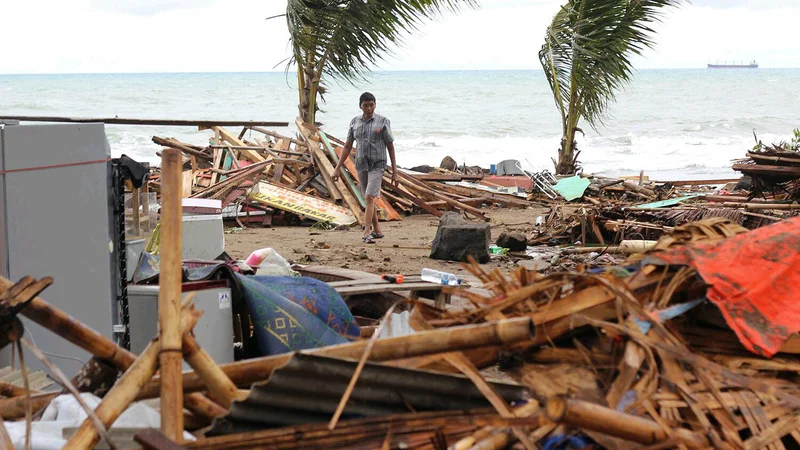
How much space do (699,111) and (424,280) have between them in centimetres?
4820

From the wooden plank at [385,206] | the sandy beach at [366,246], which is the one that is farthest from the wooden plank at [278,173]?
the sandy beach at [366,246]

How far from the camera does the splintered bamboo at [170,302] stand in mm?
2258

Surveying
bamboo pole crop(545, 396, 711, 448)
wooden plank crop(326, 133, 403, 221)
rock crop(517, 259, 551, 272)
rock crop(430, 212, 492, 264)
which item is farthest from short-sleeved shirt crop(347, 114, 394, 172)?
bamboo pole crop(545, 396, 711, 448)

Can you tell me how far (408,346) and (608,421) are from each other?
573 mm

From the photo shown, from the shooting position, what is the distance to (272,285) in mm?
5289

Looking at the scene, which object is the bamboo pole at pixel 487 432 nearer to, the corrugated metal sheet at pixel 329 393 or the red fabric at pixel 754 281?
the corrugated metal sheet at pixel 329 393

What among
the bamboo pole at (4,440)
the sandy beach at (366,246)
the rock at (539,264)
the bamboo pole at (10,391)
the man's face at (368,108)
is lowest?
the rock at (539,264)

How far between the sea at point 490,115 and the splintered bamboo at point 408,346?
13215mm

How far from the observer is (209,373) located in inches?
93.0

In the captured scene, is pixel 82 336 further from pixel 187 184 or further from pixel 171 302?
pixel 187 184

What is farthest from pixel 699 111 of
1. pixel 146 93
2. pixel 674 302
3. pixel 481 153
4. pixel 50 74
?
pixel 50 74

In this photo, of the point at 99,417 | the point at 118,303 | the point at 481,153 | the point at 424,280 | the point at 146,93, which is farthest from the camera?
the point at 146,93

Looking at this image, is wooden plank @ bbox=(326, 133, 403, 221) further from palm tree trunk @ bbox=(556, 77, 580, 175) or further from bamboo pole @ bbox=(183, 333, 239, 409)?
bamboo pole @ bbox=(183, 333, 239, 409)

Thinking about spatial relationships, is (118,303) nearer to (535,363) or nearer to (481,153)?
(535,363)
